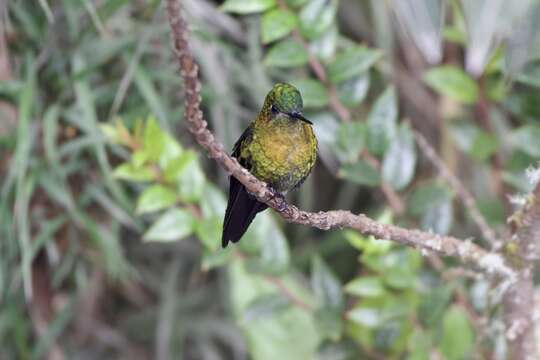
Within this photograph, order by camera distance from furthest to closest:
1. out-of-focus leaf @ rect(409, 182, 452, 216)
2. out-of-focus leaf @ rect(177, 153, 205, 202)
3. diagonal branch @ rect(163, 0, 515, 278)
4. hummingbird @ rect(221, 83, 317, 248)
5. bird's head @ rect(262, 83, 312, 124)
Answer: out-of-focus leaf @ rect(409, 182, 452, 216) < out-of-focus leaf @ rect(177, 153, 205, 202) < hummingbird @ rect(221, 83, 317, 248) < bird's head @ rect(262, 83, 312, 124) < diagonal branch @ rect(163, 0, 515, 278)

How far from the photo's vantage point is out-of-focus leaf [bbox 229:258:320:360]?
2086 millimetres

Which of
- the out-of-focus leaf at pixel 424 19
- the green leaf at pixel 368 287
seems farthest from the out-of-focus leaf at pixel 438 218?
the out-of-focus leaf at pixel 424 19

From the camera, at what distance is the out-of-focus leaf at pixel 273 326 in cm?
209

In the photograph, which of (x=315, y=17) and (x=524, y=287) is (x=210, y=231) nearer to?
(x=315, y=17)

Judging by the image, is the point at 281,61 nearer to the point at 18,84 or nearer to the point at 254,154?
the point at 254,154

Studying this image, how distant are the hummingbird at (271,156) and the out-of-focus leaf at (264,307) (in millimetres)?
518

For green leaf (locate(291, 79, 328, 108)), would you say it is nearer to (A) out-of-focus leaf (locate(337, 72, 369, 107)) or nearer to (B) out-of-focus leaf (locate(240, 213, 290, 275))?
(A) out-of-focus leaf (locate(337, 72, 369, 107))

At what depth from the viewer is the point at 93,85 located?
2.42 m

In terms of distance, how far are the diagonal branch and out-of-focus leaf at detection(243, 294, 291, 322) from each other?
2.02ft

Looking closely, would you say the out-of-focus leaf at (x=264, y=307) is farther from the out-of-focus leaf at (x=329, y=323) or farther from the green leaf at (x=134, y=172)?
the green leaf at (x=134, y=172)

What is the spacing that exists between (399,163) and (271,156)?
0.61 m

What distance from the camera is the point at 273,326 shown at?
2268 mm

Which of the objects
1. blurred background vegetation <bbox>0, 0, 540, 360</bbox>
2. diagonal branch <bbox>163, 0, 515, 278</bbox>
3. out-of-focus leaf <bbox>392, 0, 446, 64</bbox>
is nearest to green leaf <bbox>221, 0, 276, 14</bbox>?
blurred background vegetation <bbox>0, 0, 540, 360</bbox>

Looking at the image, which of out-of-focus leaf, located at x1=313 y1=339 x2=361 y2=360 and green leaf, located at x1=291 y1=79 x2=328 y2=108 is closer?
green leaf, located at x1=291 y1=79 x2=328 y2=108
